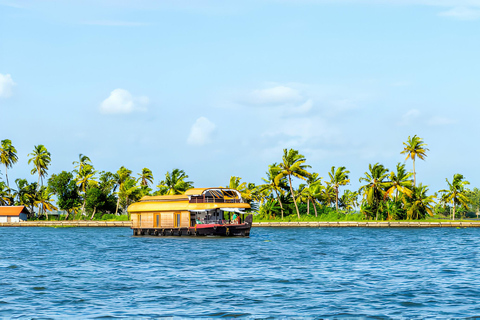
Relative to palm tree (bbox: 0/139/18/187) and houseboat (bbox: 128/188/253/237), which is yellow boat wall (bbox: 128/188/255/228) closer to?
houseboat (bbox: 128/188/253/237)

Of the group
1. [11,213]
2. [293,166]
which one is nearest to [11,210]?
[11,213]

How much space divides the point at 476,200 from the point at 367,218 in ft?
403

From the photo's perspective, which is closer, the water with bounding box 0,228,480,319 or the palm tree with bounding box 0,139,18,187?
the water with bounding box 0,228,480,319

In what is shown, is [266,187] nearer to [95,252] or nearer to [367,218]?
[367,218]

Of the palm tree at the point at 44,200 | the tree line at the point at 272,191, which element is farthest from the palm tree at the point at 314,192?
the palm tree at the point at 44,200

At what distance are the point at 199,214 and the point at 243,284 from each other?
32.4 meters

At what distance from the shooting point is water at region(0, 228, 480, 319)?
18297 millimetres

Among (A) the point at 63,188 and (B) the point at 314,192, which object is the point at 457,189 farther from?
(A) the point at 63,188

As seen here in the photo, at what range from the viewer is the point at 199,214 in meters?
56.0

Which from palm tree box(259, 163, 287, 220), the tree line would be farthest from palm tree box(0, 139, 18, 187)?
palm tree box(259, 163, 287, 220)

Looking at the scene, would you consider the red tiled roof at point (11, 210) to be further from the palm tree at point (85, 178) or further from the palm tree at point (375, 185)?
the palm tree at point (375, 185)

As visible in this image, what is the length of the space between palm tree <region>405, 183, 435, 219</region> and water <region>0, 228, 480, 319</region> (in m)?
50.4

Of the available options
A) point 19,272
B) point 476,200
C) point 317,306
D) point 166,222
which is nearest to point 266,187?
point 166,222

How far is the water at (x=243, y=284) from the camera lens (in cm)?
1830
